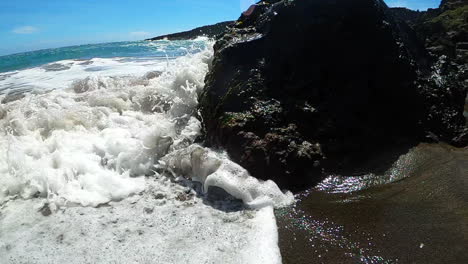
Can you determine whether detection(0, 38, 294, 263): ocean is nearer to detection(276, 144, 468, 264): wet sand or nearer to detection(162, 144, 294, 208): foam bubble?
detection(162, 144, 294, 208): foam bubble

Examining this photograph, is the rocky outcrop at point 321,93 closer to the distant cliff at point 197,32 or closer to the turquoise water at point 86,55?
the turquoise water at point 86,55

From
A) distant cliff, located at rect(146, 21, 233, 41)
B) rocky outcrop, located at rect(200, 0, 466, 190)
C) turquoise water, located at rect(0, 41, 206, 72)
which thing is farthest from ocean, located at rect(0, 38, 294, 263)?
distant cliff, located at rect(146, 21, 233, 41)

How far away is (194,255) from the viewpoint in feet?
8.63

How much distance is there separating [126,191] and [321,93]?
9.52 ft

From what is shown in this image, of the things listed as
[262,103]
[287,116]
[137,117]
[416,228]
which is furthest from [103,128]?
[416,228]

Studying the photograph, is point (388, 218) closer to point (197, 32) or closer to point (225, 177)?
point (225, 177)

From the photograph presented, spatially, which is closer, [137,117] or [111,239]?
[111,239]

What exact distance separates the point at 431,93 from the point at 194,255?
169 inches

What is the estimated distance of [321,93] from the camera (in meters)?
4.41

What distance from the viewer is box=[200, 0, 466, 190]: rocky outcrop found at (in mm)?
3895

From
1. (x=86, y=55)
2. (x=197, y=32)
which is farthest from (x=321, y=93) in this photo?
(x=197, y=32)

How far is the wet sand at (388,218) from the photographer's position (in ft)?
8.24

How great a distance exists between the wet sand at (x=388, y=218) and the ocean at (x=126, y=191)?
273 millimetres

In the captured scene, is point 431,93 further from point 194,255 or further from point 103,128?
point 103,128
